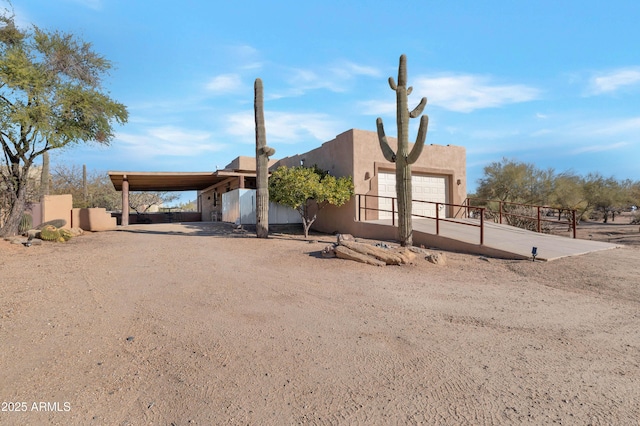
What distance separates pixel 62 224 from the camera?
53.0 ft

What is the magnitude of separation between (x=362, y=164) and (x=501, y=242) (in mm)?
6687

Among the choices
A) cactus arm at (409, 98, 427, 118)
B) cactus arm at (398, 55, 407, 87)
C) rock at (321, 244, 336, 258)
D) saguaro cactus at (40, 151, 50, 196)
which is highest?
cactus arm at (398, 55, 407, 87)

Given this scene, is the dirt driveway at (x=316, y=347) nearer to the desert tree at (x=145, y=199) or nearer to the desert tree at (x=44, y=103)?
the desert tree at (x=44, y=103)

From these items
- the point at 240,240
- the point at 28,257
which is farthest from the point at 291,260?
the point at 28,257

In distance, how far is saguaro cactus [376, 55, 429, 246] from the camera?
1042cm

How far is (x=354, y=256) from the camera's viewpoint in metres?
9.02

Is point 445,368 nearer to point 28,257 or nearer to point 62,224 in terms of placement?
point 28,257

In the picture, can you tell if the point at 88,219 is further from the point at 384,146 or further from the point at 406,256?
the point at 406,256

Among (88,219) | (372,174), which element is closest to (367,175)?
(372,174)

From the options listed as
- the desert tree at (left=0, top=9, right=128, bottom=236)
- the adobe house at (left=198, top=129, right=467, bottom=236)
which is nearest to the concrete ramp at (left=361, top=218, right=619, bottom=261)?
the adobe house at (left=198, top=129, right=467, bottom=236)

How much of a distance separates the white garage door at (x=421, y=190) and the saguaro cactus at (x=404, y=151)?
5442mm

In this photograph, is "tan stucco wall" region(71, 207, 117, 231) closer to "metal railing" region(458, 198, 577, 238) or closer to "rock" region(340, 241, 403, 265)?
"rock" region(340, 241, 403, 265)

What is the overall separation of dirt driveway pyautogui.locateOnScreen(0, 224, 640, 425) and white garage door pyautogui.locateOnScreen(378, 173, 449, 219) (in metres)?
9.07

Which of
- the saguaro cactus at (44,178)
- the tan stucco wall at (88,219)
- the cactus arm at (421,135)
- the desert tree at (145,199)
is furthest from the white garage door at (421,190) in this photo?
the desert tree at (145,199)
